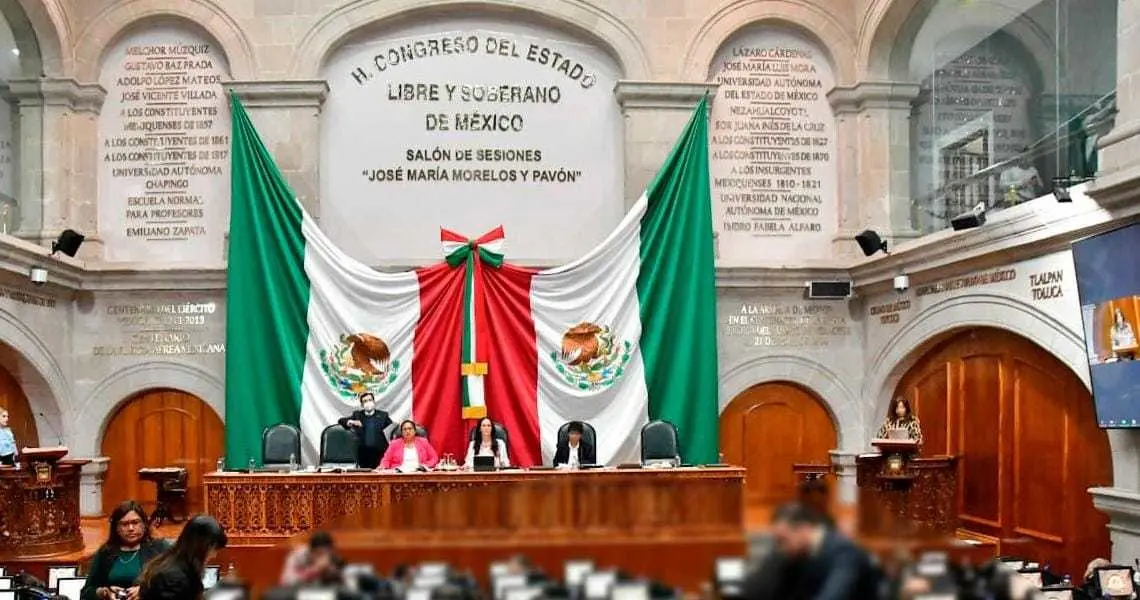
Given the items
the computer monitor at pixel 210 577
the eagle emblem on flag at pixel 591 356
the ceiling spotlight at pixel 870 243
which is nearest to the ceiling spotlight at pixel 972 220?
the ceiling spotlight at pixel 870 243

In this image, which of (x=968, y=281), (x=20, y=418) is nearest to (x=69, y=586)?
(x=20, y=418)

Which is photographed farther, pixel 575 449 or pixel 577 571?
pixel 575 449

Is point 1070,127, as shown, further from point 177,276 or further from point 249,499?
point 177,276

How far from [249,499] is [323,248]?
303cm

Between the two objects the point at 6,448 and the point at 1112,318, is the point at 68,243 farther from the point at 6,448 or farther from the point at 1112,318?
the point at 1112,318

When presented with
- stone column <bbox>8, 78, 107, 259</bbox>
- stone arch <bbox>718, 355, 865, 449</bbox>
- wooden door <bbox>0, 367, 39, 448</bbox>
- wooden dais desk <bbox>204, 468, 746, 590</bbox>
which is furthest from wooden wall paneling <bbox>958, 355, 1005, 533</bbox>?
wooden door <bbox>0, 367, 39, 448</bbox>

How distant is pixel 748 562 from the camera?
135 centimetres

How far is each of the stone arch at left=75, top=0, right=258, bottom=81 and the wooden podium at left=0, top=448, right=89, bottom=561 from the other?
4.49 metres

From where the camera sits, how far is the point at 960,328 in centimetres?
900

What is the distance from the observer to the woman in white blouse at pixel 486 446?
8.30m

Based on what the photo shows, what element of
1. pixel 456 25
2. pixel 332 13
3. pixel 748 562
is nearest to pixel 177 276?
A: pixel 332 13

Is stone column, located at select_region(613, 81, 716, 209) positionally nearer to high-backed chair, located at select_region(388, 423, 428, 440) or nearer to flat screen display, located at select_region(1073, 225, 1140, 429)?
high-backed chair, located at select_region(388, 423, 428, 440)

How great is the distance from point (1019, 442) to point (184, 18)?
9053 millimetres

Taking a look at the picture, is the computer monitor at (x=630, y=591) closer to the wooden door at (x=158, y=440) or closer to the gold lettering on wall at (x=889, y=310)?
the gold lettering on wall at (x=889, y=310)
